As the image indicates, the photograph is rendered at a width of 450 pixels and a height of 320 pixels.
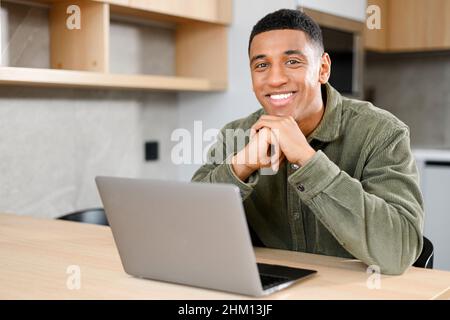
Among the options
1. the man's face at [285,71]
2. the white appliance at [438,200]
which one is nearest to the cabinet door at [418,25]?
the white appliance at [438,200]

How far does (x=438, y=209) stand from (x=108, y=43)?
6.08ft

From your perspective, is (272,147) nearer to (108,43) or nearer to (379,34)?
(108,43)

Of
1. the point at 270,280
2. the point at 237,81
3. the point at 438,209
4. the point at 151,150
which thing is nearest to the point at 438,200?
the point at 438,209

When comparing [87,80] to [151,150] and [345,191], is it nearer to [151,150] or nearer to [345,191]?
[151,150]

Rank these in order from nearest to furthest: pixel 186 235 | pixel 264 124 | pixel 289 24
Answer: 1. pixel 186 235
2. pixel 264 124
3. pixel 289 24

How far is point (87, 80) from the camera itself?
2.14 meters

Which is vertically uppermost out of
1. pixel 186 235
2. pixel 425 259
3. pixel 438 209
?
pixel 186 235

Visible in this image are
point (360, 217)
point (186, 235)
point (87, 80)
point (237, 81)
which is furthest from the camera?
point (237, 81)

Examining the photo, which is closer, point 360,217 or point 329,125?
point 360,217

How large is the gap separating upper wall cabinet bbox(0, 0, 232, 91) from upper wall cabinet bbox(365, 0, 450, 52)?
1.05 meters

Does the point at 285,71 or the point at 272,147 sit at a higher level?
the point at 285,71

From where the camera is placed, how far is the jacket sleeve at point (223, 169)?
1333 millimetres
